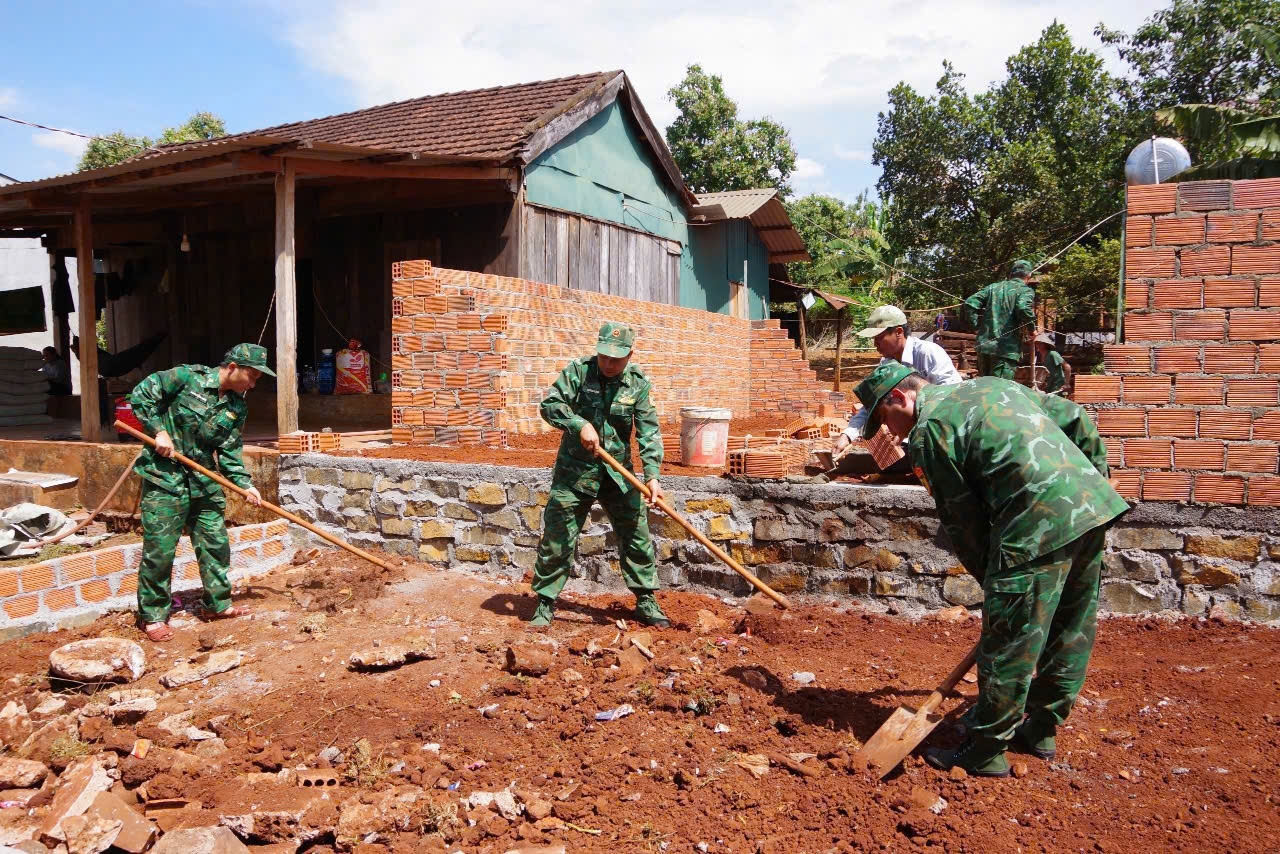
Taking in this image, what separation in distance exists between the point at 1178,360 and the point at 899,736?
2.99m

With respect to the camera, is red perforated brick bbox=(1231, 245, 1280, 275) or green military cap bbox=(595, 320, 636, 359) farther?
green military cap bbox=(595, 320, 636, 359)

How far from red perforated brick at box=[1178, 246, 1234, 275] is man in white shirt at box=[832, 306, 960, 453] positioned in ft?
4.42

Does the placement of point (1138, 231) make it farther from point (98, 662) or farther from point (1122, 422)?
point (98, 662)

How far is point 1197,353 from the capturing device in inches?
194

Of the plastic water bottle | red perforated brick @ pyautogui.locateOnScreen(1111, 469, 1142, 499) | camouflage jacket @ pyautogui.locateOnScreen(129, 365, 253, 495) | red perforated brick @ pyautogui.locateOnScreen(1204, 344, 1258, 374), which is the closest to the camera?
red perforated brick @ pyautogui.locateOnScreen(1204, 344, 1258, 374)

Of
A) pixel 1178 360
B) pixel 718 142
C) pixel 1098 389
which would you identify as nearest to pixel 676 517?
pixel 1098 389

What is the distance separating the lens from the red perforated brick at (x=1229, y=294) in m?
4.82

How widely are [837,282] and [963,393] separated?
2450cm

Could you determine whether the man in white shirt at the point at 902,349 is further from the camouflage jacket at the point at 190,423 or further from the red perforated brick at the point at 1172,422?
the camouflage jacket at the point at 190,423

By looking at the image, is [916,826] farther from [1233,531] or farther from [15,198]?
[15,198]

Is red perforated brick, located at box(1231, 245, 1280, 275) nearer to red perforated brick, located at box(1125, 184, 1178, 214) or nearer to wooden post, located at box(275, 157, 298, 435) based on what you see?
red perforated brick, located at box(1125, 184, 1178, 214)

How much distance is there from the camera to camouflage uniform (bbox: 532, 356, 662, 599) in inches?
207

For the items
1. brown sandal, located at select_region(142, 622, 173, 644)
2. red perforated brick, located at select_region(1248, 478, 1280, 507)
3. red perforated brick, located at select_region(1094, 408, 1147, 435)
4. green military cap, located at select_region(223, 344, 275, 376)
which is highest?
green military cap, located at select_region(223, 344, 275, 376)

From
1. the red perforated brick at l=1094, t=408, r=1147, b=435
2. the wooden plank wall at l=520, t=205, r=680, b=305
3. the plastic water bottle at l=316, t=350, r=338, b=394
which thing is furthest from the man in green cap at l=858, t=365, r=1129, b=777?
the plastic water bottle at l=316, t=350, r=338, b=394
